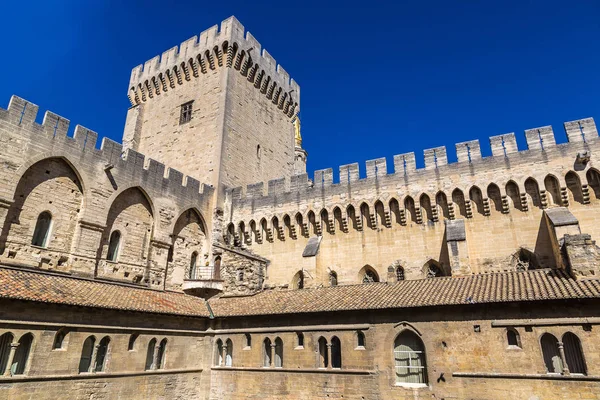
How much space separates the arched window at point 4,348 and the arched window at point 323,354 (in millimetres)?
9627

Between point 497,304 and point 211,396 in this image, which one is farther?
point 211,396

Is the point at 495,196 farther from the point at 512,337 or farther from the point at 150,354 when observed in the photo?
the point at 150,354

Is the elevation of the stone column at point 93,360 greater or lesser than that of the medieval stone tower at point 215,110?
lesser

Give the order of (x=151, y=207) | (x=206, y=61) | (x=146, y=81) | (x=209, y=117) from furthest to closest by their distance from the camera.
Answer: (x=146, y=81) < (x=206, y=61) < (x=209, y=117) < (x=151, y=207)

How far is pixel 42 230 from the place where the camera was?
617 inches

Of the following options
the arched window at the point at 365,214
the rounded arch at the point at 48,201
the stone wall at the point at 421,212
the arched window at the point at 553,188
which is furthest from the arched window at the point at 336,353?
the rounded arch at the point at 48,201

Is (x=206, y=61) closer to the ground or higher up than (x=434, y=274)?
higher up

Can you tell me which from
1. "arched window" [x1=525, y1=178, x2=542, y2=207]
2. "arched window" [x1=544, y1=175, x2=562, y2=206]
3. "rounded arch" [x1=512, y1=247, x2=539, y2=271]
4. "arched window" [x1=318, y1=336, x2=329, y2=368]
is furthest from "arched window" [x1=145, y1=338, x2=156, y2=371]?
"arched window" [x1=544, y1=175, x2=562, y2=206]

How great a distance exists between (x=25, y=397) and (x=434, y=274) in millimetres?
15490

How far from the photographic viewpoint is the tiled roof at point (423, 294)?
12336 mm

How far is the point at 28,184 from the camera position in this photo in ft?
50.5

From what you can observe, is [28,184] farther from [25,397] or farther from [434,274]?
[434,274]

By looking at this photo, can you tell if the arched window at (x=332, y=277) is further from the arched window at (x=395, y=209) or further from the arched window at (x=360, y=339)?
the arched window at (x=360, y=339)

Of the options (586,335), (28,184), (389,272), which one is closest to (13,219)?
(28,184)
